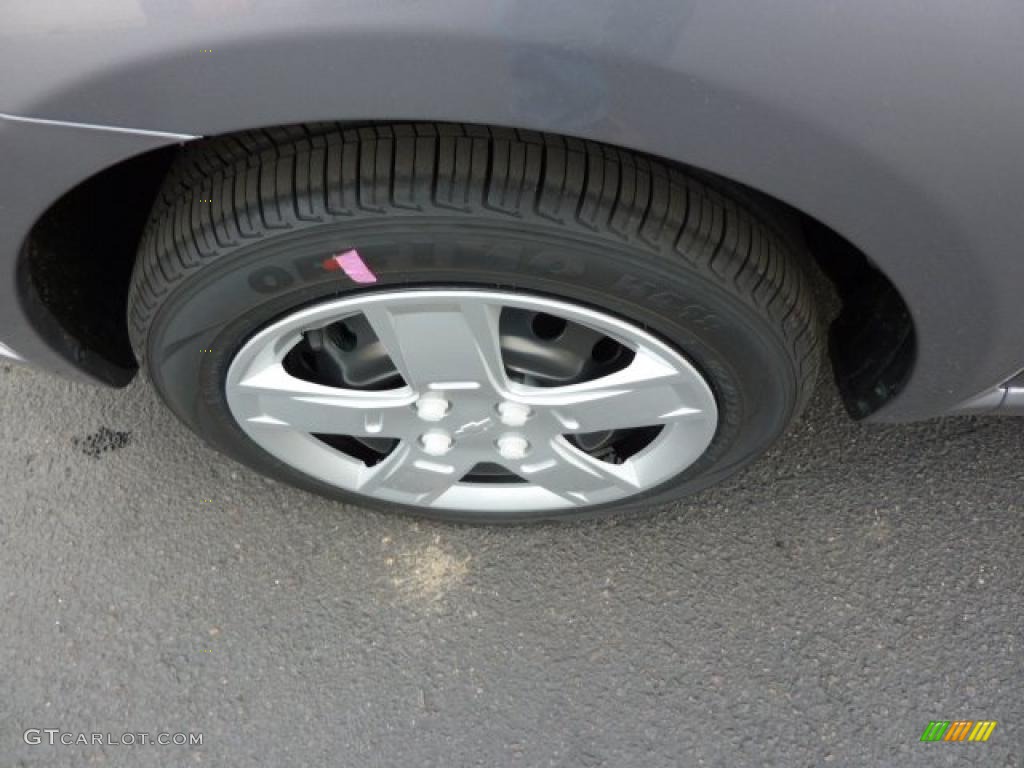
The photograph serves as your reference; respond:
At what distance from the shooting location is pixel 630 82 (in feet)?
3.07

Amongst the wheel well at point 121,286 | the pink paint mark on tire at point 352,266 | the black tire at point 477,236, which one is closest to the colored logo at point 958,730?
the wheel well at point 121,286

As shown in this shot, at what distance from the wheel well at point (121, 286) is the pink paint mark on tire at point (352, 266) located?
0.35 m

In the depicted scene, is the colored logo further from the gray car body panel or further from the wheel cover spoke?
the gray car body panel

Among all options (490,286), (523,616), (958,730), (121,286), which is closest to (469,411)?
(490,286)

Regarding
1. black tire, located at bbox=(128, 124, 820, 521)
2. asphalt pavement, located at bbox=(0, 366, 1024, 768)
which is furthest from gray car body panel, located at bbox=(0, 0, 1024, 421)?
asphalt pavement, located at bbox=(0, 366, 1024, 768)

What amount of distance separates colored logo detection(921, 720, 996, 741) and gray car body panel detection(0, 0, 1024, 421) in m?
0.94

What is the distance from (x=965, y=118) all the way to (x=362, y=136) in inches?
26.5

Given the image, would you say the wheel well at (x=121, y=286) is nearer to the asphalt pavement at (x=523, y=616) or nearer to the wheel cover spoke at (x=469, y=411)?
the wheel cover spoke at (x=469, y=411)

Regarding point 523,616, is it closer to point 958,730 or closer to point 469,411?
point 469,411

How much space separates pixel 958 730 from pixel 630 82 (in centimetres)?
131

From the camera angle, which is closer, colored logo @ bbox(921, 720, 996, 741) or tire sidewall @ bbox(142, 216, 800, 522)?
tire sidewall @ bbox(142, 216, 800, 522)

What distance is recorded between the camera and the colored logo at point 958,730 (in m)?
1.61

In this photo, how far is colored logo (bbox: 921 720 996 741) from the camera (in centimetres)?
161

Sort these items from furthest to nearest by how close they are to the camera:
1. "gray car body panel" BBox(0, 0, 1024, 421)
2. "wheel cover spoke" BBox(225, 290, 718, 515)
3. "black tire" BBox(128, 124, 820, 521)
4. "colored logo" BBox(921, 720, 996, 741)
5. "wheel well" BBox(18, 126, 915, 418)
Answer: "colored logo" BBox(921, 720, 996, 741) < "wheel well" BBox(18, 126, 915, 418) < "wheel cover spoke" BBox(225, 290, 718, 515) < "black tire" BBox(128, 124, 820, 521) < "gray car body panel" BBox(0, 0, 1024, 421)
